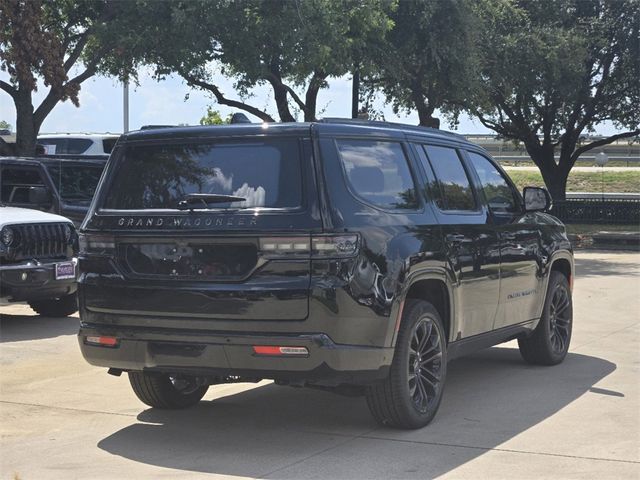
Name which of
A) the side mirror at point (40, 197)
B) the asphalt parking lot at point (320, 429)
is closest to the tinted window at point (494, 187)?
the asphalt parking lot at point (320, 429)

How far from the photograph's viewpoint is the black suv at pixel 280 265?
584 cm

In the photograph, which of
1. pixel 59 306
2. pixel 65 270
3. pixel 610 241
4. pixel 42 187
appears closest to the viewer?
pixel 65 270

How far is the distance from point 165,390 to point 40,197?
666 centimetres

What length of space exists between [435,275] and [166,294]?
178 cm

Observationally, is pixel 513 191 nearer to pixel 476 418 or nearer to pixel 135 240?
pixel 476 418

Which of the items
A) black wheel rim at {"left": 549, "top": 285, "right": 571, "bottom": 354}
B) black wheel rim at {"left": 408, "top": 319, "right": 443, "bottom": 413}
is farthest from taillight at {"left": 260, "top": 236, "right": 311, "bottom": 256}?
black wheel rim at {"left": 549, "top": 285, "right": 571, "bottom": 354}

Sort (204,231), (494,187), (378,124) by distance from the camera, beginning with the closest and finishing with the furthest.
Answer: (204,231), (378,124), (494,187)

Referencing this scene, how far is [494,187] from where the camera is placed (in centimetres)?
828

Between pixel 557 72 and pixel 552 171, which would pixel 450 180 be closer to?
pixel 557 72

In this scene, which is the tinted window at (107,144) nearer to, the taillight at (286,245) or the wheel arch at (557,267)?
the wheel arch at (557,267)

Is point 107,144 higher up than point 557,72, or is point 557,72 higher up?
point 557,72

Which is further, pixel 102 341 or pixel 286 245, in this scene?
pixel 102 341

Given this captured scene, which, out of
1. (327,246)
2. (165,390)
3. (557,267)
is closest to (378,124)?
(327,246)

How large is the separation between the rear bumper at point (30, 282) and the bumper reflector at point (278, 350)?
5713 millimetres
